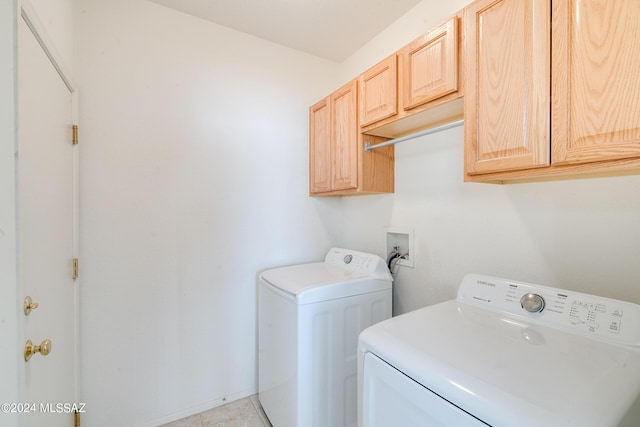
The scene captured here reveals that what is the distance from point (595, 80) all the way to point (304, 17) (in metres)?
1.69

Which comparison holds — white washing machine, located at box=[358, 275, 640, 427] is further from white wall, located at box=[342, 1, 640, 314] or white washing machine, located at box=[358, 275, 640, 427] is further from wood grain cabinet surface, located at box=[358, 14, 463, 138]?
wood grain cabinet surface, located at box=[358, 14, 463, 138]

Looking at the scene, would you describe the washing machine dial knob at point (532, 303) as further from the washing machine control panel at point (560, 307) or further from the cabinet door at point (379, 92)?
the cabinet door at point (379, 92)

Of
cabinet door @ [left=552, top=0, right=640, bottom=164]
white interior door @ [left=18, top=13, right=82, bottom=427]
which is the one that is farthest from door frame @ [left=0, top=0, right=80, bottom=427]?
cabinet door @ [left=552, top=0, right=640, bottom=164]

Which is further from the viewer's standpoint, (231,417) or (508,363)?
(231,417)

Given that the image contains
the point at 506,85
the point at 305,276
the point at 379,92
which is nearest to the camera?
the point at 506,85

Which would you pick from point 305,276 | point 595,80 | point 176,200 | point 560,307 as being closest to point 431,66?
point 595,80

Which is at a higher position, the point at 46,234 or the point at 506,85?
the point at 506,85

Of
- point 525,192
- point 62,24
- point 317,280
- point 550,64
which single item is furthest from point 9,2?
point 525,192

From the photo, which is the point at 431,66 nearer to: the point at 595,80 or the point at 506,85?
the point at 506,85

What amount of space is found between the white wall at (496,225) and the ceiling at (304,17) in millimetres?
133

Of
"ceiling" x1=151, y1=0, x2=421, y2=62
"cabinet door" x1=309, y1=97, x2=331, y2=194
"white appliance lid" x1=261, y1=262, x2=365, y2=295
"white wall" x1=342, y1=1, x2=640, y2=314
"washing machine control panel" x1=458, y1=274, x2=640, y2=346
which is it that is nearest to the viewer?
"washing machine control panel" x1=458, y1=274, x2=640, y2=346

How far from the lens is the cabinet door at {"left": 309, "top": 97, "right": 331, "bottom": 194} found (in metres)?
2.01

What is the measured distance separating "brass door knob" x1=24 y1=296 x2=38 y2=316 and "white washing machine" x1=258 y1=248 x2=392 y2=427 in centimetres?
99

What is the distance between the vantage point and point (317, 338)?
4.67 ft
